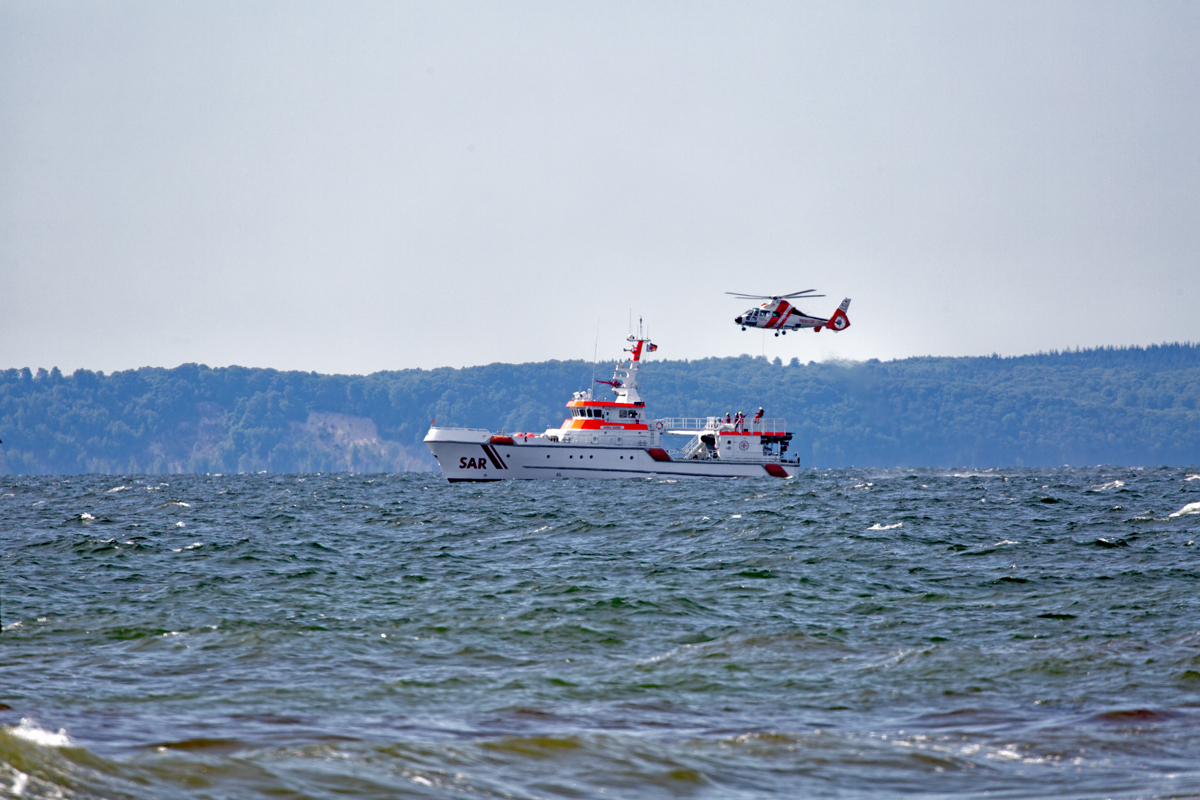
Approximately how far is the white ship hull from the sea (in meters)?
36.4

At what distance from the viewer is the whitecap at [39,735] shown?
7.33 m

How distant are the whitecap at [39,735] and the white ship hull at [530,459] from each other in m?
53.3

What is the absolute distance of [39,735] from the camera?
25.4ft

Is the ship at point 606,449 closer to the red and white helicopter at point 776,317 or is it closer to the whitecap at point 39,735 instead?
the red and white helicopter at point 776,317

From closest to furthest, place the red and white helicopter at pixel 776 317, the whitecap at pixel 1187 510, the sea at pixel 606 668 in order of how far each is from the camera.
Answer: the sea at pixel 606 668, the whitecap at pixel 1187 510, the red and white helicopter at pixel 776 317

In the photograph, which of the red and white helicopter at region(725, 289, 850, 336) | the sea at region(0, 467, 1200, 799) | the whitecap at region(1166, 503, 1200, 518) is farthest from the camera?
the red and white helicopter at region(725, 289, 850, 336)

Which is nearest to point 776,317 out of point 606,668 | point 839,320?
point 839,320

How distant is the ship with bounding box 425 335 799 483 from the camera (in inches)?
2447

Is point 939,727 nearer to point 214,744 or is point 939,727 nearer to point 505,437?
point 214,744

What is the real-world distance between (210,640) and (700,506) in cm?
2771

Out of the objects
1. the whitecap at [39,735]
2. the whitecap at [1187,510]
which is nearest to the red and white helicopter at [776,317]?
the whitecap at [1187,510]

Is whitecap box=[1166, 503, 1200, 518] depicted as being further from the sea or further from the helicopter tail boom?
the helicopter tail boom

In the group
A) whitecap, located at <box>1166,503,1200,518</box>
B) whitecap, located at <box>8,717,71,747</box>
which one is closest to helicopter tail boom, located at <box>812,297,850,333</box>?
whitecap, located at <box>1166,503,1200,518</box>

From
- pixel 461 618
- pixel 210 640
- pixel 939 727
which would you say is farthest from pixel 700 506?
pixel 939 727
